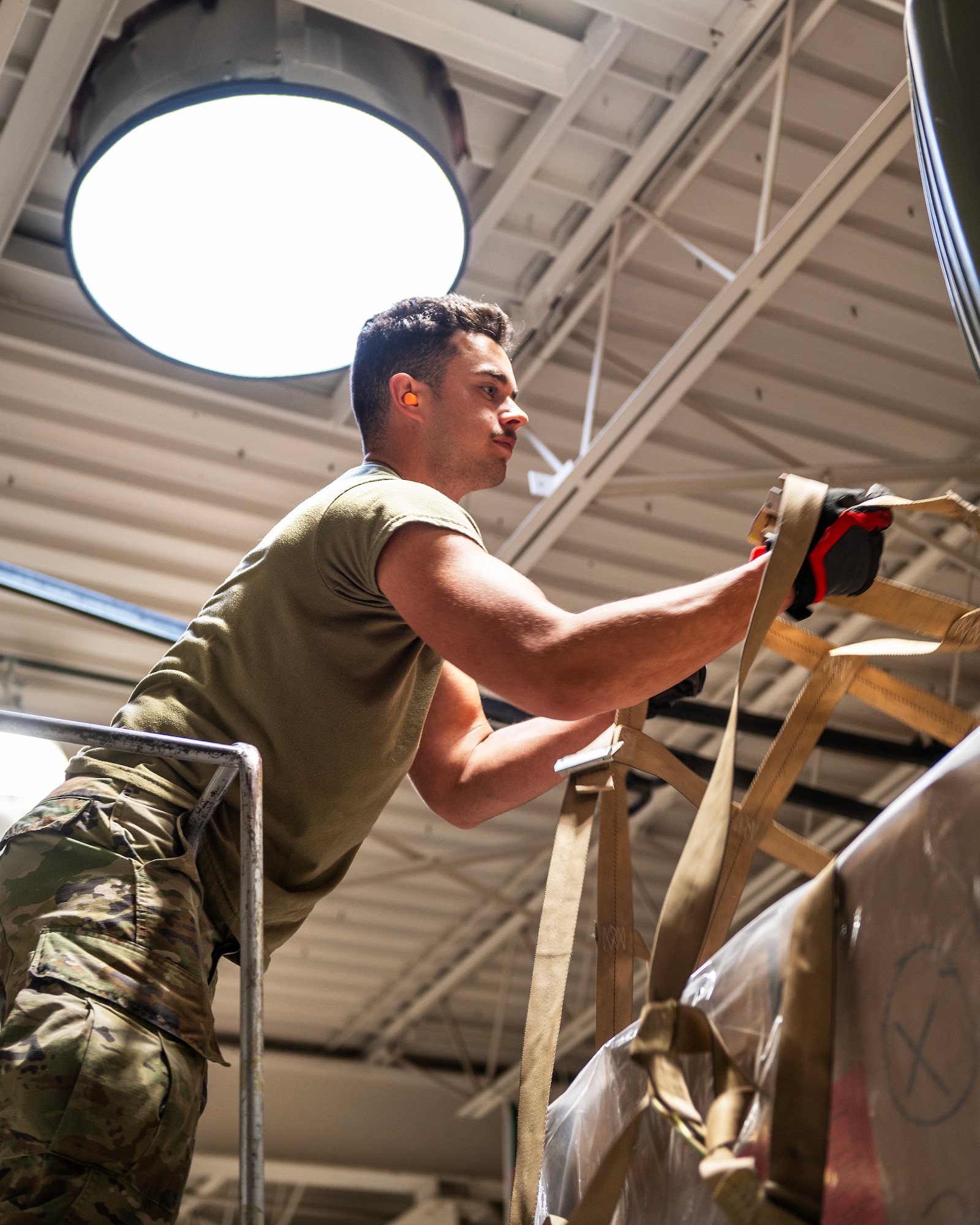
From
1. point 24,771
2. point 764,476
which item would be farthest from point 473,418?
point 764,476

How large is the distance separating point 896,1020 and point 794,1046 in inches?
4.5

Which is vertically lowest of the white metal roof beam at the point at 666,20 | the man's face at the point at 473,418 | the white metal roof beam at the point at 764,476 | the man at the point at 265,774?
the man at the point at 265,774

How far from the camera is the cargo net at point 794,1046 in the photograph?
118 cm

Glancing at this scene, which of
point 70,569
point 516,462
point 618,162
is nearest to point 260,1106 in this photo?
point 618,162

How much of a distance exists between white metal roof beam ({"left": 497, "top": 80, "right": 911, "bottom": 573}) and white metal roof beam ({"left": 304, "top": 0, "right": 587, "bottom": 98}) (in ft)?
3.98

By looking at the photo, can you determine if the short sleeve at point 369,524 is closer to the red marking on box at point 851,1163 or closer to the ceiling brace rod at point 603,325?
the red marking on box at point 851,1163

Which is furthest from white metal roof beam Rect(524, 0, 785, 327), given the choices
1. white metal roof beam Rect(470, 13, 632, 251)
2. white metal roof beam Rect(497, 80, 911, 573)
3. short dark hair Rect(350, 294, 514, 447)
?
short dark hair Rect(350, 294, 514, 447)

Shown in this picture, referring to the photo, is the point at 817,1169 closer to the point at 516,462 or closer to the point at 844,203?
the point at 844,203

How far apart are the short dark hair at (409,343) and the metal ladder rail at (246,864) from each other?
1.19 m

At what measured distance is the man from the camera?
169 centimetres

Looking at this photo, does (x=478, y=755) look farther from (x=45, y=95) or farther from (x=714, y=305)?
(x=45, y=95)

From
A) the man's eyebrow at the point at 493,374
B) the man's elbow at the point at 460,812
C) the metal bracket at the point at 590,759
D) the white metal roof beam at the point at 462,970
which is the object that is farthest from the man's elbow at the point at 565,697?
the white metal roof beam at the point at 462,970

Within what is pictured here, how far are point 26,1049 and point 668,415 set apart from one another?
6143 mm

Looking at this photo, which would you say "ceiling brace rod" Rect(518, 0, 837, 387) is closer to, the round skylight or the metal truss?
the metal truss
